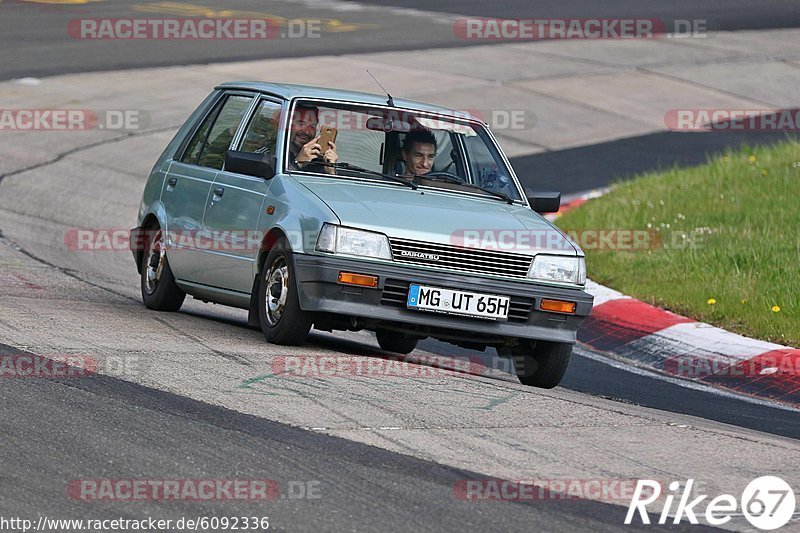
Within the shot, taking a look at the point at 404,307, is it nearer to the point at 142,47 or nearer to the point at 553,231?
the point at 553,231

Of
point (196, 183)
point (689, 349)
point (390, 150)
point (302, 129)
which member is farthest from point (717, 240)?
point (196, 183)

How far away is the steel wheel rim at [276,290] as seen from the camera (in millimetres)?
8219

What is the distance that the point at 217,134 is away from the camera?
9750 mm

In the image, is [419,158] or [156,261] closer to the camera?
[419,158]

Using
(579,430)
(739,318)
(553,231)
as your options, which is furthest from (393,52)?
(579,430)

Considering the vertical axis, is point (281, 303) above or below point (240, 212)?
below

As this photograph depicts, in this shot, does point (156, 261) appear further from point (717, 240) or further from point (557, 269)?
point (717, 240)

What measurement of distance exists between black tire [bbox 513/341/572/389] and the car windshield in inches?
40.1

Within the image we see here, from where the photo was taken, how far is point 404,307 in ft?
26.1

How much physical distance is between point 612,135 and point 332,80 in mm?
4336

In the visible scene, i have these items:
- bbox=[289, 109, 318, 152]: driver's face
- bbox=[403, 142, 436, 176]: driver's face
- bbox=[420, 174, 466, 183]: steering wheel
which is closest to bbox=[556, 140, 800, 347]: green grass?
bbox=[420, 174, 466, 183]: steering wheel

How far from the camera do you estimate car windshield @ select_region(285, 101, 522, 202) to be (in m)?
8.88

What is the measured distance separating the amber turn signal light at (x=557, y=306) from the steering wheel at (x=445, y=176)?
4.23ft

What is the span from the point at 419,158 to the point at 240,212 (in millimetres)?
1142
